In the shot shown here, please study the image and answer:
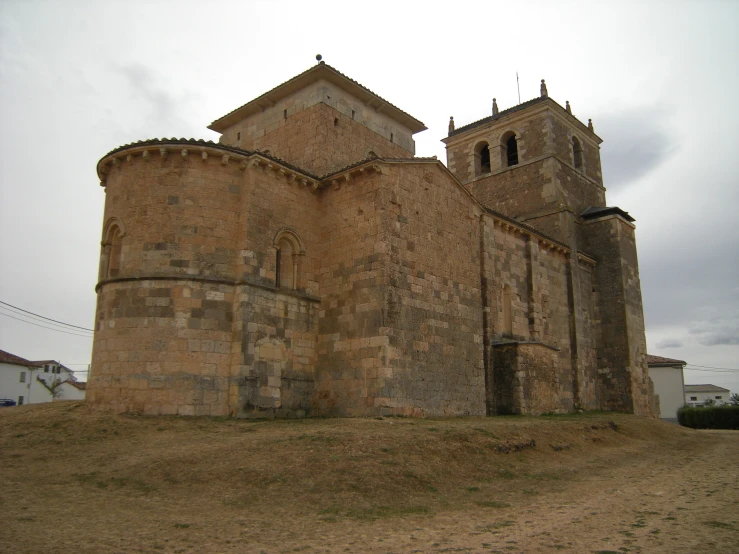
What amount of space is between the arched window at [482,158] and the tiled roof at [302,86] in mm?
6974

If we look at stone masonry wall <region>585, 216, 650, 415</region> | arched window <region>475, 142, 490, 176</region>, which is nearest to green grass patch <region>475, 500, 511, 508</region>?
stone masonry wall <region>585, 216, 650, 415</region>

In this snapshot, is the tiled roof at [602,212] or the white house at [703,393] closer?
the tiled roof at [602,212]

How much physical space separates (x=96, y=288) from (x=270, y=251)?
4495 mm

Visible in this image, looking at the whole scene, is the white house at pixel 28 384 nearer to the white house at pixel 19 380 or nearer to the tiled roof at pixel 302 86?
the white house at pixel 19 380

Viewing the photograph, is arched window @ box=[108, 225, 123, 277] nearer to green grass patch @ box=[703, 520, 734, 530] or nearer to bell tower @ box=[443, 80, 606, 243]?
green grass patch @ box=[703, 520, 734, 530]

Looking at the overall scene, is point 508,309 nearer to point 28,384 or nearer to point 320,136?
point 320,136

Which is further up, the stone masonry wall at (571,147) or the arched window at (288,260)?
the stone masonry wall at (571,147)

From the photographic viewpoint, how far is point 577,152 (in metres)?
29.1

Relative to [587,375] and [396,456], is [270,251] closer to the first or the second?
[396,456]

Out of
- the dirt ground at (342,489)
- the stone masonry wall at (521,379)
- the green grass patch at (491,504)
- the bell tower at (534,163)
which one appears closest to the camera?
the dirt ground at (342,489)

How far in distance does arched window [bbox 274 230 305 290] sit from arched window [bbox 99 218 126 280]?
153 inches

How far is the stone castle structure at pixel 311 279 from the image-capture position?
14.0m

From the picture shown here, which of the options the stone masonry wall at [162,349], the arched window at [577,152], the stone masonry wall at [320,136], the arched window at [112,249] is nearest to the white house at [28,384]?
the stone masonry wall at [320,136]

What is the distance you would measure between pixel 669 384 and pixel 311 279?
38278mm
